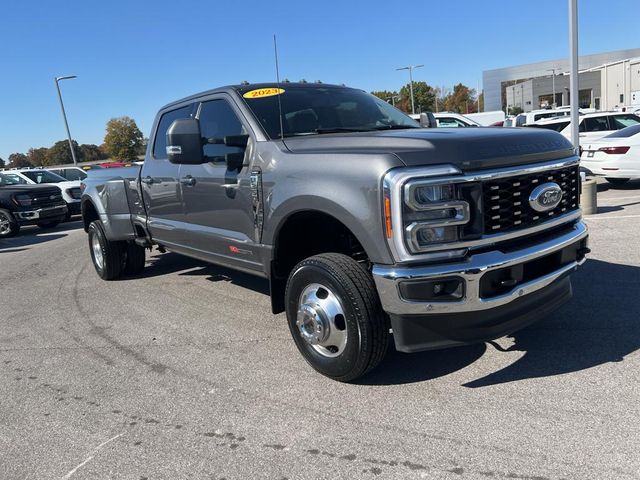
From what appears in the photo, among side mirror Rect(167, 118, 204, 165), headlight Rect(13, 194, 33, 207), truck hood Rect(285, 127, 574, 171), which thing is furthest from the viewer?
headlight Rect(13, 194, 33, 207)

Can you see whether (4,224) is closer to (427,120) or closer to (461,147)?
(427,120)

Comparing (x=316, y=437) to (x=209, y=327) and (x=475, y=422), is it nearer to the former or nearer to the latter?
(x=475, y=422)

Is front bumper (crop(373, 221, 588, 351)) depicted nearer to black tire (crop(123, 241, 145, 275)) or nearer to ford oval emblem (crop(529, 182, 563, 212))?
ford oval emblem (crop(529, 182, 563, 212))

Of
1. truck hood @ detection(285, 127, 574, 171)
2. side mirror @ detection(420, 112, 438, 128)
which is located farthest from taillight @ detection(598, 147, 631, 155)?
truck hood @ detection(285, 127, 574, 171)

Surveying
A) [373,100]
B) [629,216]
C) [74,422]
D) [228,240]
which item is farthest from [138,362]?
[629,216]

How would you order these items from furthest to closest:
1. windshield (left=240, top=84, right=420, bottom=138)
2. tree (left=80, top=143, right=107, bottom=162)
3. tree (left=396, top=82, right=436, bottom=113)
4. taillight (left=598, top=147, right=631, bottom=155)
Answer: tree (left=396, top=82, right=436, bottom=113) < tree (left=80, top=143, right=107, bottom=162) < taillight (left=598, top=147, right=631, bottom=155) < windshield (left=240, top=84, right=420, bottom=138)

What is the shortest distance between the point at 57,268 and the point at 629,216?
29.7 ft

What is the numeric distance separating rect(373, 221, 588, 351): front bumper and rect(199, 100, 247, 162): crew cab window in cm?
185

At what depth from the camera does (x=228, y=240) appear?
4371mm

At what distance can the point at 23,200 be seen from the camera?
521 inches

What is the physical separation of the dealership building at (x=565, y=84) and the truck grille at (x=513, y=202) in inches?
1475

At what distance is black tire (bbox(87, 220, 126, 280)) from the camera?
21.7 feet

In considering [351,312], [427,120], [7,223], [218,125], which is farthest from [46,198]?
[351,312]

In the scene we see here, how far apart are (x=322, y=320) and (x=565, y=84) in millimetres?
85903
